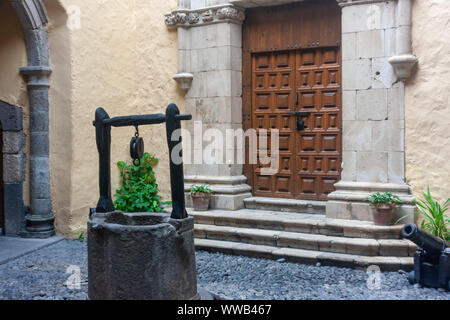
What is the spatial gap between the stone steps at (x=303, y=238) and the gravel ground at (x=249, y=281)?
A: 12 centimetres

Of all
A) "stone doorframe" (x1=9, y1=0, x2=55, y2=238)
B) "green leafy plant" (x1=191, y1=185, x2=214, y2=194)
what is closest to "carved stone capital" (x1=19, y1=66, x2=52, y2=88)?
"stone doorframe" (x1=9, y1=0, x2=55, y2=238)

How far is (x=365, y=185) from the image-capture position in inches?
204

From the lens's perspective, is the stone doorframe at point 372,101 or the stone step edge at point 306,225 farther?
the stone doorframe at point 372,101

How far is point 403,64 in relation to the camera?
4.93m

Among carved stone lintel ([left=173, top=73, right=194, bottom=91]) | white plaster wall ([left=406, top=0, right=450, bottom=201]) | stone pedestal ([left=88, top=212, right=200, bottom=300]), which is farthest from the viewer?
carved stone lintel ([left=173, top=73, right=194, bottom=91])

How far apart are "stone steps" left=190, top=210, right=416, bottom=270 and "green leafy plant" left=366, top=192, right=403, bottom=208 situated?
0.24 meters

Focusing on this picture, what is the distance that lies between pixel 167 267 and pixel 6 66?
12.4 feet

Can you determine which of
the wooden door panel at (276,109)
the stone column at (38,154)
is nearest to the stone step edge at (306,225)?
the wooden door panel at (276,109)

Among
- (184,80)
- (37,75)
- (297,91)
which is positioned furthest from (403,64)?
(37,75)

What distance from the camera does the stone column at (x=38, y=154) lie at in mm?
5762

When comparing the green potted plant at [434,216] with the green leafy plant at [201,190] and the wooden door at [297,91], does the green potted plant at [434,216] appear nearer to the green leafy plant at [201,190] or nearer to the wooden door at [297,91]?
the wooden door at [297,91]

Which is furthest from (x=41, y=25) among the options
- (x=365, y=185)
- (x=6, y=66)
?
(x=365, y=185)

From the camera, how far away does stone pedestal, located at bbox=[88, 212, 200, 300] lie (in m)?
3.24

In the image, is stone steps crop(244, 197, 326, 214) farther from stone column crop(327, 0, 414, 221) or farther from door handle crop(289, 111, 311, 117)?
door handle crop(289, 111, 311, 117)
